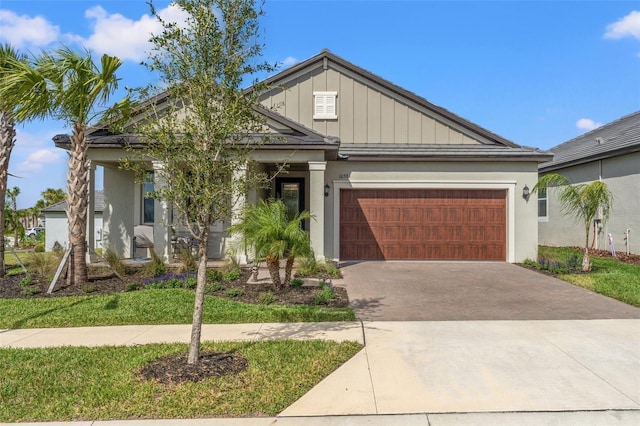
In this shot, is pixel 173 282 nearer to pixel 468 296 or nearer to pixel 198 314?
pixel 198 314

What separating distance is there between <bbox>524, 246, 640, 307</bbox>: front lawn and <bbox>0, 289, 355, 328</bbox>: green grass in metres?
5.74

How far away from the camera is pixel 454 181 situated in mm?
13758

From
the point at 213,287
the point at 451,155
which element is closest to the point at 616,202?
the point at 451,155

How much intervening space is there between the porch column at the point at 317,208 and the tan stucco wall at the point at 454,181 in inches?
61.7

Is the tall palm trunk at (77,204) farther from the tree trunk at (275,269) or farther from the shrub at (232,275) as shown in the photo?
the tree trunk at (275,269)

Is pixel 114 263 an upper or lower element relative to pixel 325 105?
lower

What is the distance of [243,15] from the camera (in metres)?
4.97

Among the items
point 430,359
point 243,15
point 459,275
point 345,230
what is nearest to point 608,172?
point 459,275

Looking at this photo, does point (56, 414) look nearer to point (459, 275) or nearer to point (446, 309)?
point (446, 309)

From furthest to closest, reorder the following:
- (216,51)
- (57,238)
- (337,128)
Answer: (57,238) < (337,128) < (216,51)

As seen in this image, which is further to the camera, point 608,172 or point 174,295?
point 608,172

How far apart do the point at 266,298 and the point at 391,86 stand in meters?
10.0

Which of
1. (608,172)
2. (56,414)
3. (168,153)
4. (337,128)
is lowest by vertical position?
(56,414)

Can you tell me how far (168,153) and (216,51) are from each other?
1.32 metres
